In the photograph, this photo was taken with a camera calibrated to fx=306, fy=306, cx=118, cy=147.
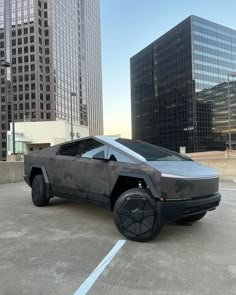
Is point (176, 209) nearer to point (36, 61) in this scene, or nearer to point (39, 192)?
point (39, 192)

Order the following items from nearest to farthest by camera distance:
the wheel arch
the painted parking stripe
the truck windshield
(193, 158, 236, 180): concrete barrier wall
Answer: the painted parking stripe, the wheel arch, the truck windshield, (193, 158, 236, 180): concrete barrier wall

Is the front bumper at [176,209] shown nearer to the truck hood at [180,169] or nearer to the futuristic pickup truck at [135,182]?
the futuristic pickup truck at [135,182]

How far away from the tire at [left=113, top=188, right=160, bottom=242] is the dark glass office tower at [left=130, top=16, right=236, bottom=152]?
85.9 m

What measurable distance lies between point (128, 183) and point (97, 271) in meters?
1.79

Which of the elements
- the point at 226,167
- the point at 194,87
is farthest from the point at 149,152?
the point at 194,87

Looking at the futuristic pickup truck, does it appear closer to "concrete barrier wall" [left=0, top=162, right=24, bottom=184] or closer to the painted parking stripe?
the painted parking stripe

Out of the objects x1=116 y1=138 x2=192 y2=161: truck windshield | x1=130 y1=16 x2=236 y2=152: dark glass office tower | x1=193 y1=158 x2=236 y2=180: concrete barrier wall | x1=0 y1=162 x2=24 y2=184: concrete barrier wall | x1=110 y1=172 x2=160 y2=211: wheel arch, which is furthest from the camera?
x1=130 y1=16 x2=236 y2=152: dark glass office tower

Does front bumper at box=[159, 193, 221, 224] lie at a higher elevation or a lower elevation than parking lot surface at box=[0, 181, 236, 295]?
higher

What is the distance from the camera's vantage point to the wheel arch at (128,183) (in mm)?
4391

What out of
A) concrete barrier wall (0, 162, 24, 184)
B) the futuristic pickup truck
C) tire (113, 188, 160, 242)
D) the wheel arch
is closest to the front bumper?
the futuristic pickup truck

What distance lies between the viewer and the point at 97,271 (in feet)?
11.1

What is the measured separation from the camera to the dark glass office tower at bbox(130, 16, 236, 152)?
9350 cm

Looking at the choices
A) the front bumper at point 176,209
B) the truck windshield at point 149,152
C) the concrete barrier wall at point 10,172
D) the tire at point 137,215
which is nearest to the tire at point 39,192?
the truck windshield at point 149,152

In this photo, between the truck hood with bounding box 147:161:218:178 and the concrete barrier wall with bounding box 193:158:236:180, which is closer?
the truck hood with bounding box 147:161:218:178
